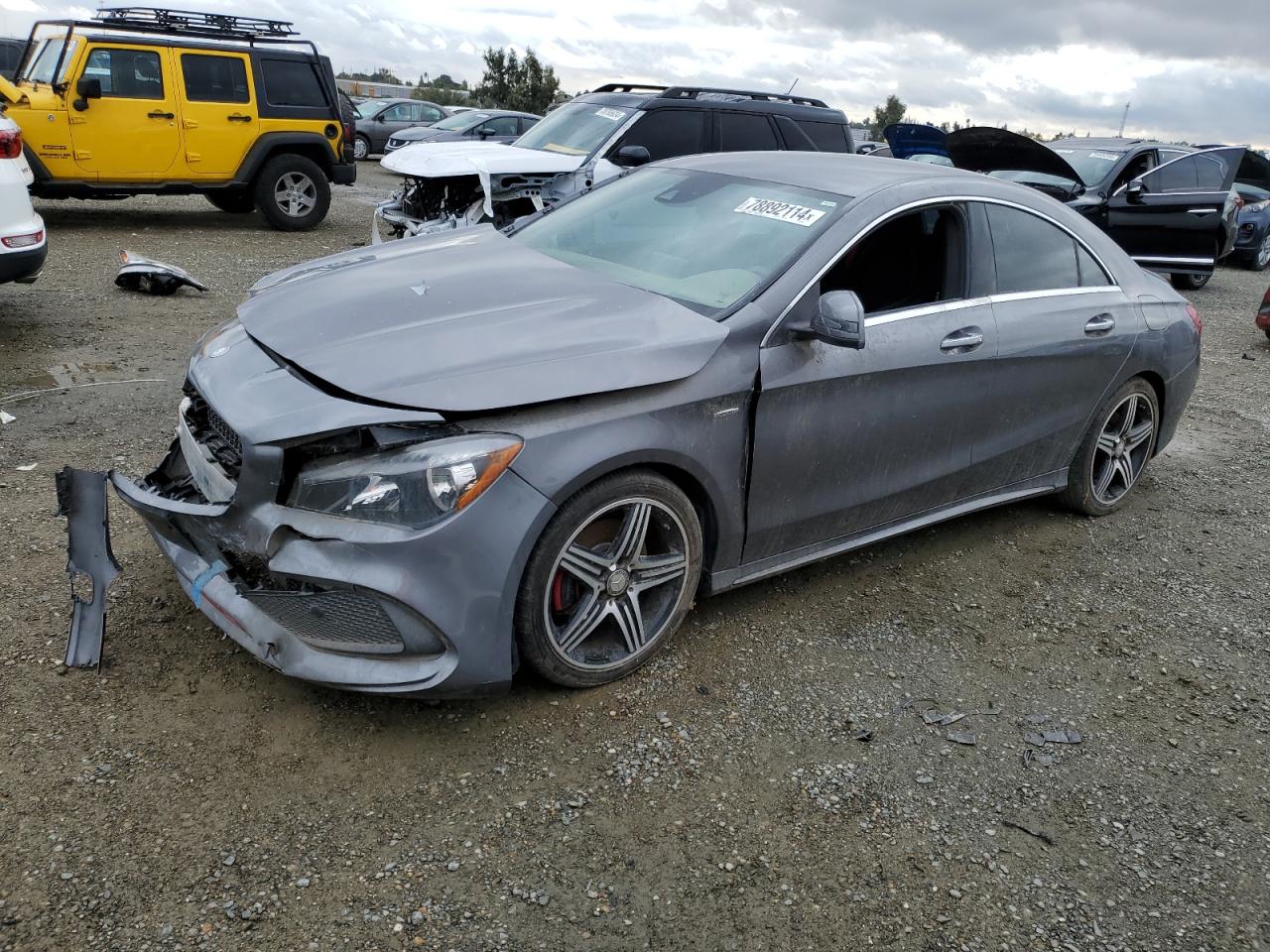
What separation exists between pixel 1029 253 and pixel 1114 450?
48.8 inches

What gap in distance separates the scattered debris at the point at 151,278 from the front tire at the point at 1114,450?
270 inches

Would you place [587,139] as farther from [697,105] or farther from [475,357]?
[475,357]

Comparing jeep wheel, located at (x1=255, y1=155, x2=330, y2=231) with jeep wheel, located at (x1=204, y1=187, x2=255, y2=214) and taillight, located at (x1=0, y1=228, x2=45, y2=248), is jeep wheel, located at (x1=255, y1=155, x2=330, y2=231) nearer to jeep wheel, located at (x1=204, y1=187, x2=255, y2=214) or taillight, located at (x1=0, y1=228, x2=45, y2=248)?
jeep wheel, located at (x1=204, y1=187, x2=255, y2=214)

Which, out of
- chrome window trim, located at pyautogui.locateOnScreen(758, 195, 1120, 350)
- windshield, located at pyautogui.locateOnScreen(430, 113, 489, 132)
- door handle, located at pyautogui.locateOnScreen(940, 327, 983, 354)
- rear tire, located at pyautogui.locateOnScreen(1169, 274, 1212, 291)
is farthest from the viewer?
windshield, located at pyautogui.locateOnScreen(430, 113, 489, 132)

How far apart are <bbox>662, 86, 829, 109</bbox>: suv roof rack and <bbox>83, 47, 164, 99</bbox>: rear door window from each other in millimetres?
5714

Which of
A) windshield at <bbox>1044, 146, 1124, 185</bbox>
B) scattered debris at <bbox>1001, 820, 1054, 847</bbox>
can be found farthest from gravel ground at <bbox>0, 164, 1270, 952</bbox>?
windshield at <bbox>1044, 146, 1124, 185</bbox>

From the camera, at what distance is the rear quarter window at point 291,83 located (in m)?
11.7

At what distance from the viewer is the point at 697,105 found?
9.41m

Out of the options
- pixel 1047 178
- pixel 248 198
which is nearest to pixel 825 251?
pixel 1047 178

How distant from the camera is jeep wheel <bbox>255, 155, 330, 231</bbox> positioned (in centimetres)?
1198

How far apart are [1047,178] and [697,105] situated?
13.3 feet

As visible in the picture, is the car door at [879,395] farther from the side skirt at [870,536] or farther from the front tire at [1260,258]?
the front tire at [1260,258]

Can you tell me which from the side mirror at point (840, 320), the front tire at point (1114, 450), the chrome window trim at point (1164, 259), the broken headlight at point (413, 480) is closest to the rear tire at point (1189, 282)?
the chrome window trim at point (1164, 259)

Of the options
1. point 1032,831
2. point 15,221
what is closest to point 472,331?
point 1032,831
